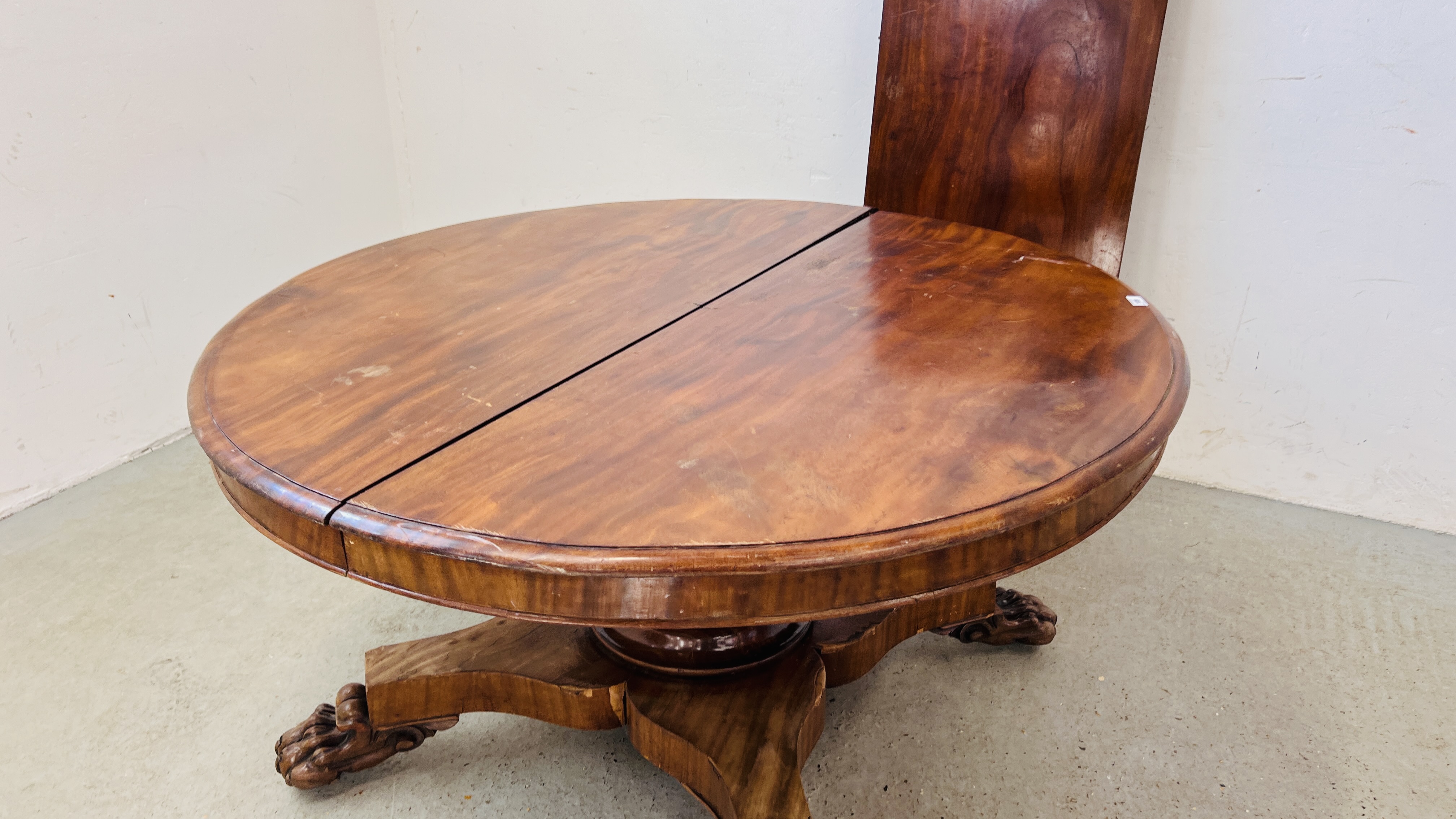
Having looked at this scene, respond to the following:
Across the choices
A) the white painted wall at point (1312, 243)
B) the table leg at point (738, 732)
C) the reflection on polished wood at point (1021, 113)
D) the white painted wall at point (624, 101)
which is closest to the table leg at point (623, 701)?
the table leg at point (738, 732)

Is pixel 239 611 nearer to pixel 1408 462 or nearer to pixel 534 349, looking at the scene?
pixel 534 349

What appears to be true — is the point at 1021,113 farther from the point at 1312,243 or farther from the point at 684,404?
the point at 684,404

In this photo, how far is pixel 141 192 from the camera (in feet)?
7.09

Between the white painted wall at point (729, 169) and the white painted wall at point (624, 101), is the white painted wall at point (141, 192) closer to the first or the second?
the white painted wall at point (729, 169)

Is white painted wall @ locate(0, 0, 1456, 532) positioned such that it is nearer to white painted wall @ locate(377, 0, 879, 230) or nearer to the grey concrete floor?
white painted wall @ locate(377, 0, 879, 230)

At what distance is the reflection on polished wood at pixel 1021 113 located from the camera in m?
1.63

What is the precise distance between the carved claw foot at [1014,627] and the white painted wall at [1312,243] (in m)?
0.78

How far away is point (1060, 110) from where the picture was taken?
1678 mm

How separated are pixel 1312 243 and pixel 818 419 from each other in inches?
60.0

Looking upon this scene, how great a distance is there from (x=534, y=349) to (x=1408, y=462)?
6.21 feet

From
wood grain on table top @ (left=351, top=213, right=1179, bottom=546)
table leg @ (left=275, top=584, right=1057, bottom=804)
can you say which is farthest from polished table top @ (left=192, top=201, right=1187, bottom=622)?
table leg @ (left=275, top=584, right=1057, bottom=804)

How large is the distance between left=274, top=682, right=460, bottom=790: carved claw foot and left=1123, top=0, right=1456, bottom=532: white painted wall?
1.72 meters

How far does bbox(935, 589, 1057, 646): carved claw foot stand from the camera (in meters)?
1.63

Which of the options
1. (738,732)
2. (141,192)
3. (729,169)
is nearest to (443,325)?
(738,732)
